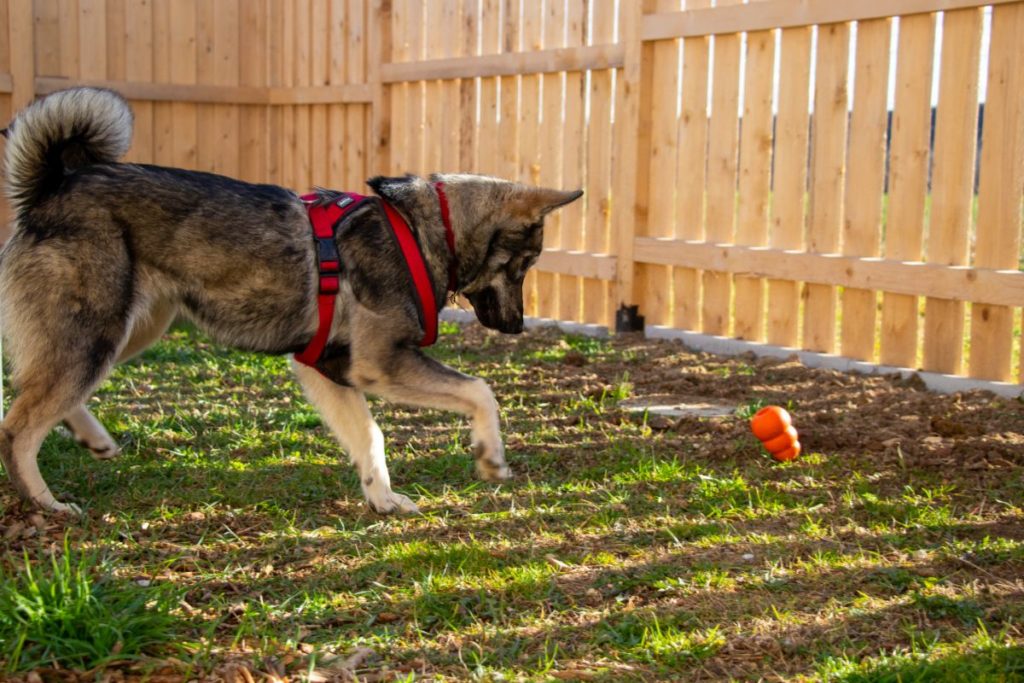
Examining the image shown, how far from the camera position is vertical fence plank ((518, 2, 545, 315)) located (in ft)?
28.3

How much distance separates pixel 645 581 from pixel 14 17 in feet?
27.2

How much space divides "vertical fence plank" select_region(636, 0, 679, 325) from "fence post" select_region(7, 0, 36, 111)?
17.2ft

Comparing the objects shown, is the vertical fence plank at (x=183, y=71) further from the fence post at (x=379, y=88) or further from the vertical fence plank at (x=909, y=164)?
the vertical fence plank at (x=909, y=164)

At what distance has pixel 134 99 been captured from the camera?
10375mm

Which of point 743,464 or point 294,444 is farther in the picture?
point 294,444

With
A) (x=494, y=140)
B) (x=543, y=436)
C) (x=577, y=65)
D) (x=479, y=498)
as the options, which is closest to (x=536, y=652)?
(x=479, y=498)

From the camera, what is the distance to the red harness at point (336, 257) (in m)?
4.21

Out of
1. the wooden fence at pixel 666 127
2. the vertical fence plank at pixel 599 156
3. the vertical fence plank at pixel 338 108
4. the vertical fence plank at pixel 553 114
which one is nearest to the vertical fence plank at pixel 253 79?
the wooden fence at pixel 666 127

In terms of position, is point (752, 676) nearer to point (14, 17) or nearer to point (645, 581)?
point (645, 581)

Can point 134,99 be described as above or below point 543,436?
above

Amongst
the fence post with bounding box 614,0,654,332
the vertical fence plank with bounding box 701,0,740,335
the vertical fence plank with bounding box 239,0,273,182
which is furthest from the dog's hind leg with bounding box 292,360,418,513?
the vertical fence plank with bounding box 239,0,273,182

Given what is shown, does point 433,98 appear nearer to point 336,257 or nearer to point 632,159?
point 632,159

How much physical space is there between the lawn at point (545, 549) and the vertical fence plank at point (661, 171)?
1990 mm

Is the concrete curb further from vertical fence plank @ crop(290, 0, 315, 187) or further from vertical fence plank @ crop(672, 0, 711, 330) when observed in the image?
vertical fence plank @ crop(290, 0, 315, 187)
